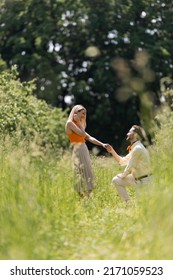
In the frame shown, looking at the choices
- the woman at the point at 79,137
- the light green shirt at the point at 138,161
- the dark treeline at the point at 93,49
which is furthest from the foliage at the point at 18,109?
the dark treeline at the point at 93,49

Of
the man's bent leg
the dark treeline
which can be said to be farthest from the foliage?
the dark treeline

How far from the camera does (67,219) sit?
235 inches

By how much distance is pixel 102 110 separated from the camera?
3025 cm

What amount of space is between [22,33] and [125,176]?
22854 mm

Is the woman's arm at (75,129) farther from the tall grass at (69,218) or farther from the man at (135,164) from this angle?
the tall grass at (69,218)

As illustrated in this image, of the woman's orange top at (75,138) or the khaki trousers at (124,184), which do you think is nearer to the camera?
the khaki trousers at (124,184)

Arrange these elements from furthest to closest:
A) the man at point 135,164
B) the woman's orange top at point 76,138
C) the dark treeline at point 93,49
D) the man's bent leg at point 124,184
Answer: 1. the dark treeline at point 93,49
2. the woman's orange top at point 76,138
3. the man's bent leg at point 124,184
4. the man at point 135,164

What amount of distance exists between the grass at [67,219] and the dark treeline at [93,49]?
22.6 metres

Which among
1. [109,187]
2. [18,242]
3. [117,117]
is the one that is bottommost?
[117,117]

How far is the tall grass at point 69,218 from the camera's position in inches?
203
